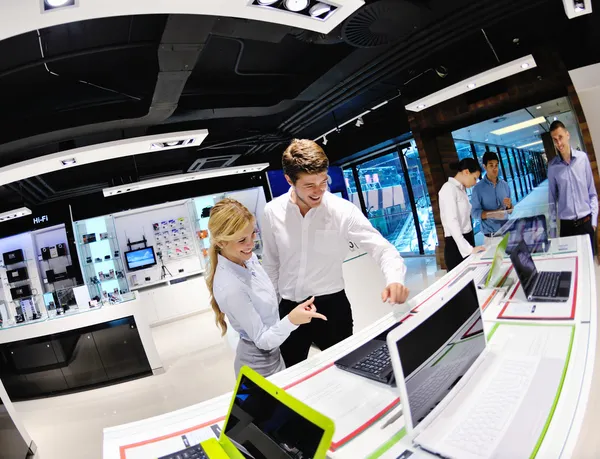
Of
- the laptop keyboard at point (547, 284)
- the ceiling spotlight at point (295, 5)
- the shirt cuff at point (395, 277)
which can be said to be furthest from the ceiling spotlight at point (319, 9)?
the laptop keyboard at point (547, 284)

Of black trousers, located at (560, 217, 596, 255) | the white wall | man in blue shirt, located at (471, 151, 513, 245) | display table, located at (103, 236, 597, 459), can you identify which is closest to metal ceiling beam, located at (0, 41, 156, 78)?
display table, located at (103, 236, 597, 459)

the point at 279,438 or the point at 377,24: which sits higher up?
the point at 377,24

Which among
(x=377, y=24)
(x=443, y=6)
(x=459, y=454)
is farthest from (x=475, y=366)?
(x=443, y=6)

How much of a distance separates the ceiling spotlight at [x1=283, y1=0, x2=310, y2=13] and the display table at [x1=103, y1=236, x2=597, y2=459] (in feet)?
5.38

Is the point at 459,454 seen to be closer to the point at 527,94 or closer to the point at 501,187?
the point at 501,187

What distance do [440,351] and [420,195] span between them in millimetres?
8317

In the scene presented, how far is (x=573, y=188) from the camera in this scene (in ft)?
13.1

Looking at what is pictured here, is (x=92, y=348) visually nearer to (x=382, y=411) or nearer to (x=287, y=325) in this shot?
(x=287, y=325)

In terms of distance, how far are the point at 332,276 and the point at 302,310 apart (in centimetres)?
65

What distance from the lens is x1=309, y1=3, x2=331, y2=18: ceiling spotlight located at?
6.45 feet

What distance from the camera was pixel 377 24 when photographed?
3.27 m

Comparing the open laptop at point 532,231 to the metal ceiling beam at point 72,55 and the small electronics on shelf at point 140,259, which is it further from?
the small electronics on shelf at point 140,259

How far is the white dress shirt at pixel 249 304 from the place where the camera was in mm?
1532

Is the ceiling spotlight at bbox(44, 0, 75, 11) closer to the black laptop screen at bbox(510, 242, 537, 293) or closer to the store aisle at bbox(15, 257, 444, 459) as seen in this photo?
the black laptop screen at bbox(510, 242, 537, 293)
